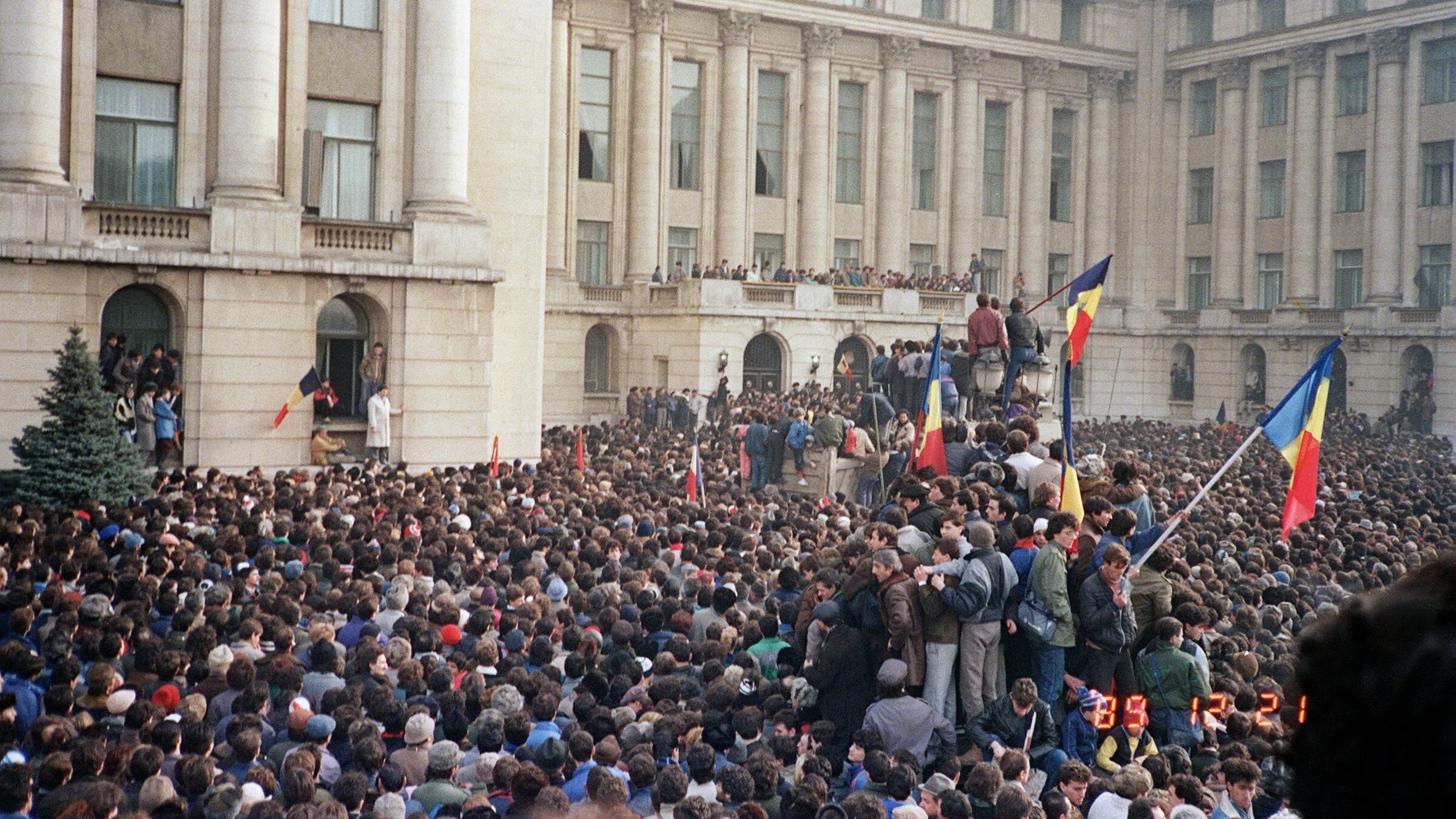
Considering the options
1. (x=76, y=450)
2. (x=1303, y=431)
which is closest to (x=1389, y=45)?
(x=1303, y=431)

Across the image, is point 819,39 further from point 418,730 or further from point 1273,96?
point 418,730

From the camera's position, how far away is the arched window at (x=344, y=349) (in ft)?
102

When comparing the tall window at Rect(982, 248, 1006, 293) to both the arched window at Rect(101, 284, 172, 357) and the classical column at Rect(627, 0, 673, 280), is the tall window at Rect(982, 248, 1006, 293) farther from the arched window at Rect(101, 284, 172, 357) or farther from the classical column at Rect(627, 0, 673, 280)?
the arched window at Rect(101, 284, 172, 357)

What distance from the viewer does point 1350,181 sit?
6297 cm

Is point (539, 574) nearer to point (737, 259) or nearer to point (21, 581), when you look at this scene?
A: point (21, 581)

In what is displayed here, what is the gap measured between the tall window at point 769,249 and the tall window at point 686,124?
380cm

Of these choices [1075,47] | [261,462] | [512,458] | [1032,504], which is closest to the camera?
[1032,504]

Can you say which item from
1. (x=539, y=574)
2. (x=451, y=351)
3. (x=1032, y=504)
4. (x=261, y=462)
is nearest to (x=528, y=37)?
(x=451, y=351)

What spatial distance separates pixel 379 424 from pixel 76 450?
9150 mm

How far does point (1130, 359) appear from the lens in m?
70.3

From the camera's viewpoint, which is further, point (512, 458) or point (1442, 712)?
point (512, 458)

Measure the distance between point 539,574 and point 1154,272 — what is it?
60.4m

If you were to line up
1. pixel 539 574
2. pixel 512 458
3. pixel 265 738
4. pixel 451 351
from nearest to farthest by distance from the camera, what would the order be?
pixel 265 738 → pixel 539 574 → pixel 451 351 → pixel 512 458

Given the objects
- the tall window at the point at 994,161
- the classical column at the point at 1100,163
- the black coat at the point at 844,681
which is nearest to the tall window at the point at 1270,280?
the classical column at the point at 1100,163
